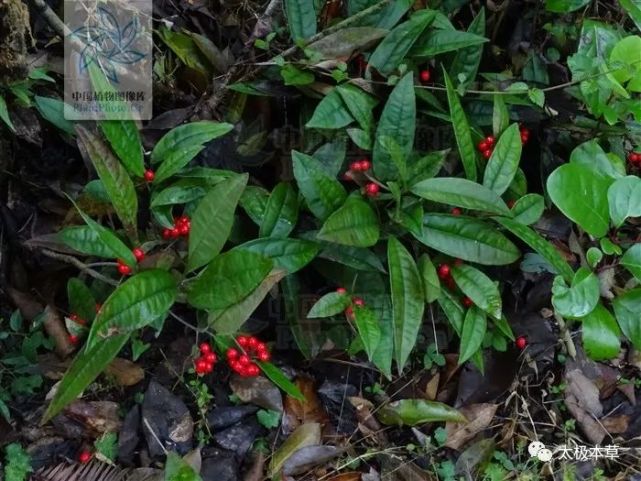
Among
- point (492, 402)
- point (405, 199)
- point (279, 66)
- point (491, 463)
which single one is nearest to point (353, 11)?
point (279, 66)

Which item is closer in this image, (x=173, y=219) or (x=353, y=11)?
(x=173, y=219)

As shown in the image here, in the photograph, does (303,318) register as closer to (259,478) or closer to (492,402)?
(259,478)

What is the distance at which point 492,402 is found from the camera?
6.77 ft

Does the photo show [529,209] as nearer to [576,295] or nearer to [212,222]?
[576,295]

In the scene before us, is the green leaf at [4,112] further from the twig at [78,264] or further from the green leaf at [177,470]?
the green leaf at [177,470]

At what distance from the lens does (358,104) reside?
1.82 metres

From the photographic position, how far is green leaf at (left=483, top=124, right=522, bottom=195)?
1804 mm

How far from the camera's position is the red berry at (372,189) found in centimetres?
173

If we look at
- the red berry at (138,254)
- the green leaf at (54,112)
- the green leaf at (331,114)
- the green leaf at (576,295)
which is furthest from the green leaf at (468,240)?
the green leaf at (54,112)

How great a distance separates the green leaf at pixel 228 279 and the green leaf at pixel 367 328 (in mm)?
348

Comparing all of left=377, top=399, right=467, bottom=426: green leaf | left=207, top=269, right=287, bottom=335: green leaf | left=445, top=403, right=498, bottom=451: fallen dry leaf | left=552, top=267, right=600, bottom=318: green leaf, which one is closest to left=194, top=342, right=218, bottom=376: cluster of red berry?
left=207, top=269, right=287, bottom=335: green leaf

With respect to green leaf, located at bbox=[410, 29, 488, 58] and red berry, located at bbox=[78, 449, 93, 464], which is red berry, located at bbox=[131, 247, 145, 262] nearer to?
red berry, located at bbox=[78, 449, 93, 464]

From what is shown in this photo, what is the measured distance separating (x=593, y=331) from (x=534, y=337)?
334 millimetres

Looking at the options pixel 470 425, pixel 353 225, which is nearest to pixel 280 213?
pixel 353 225
